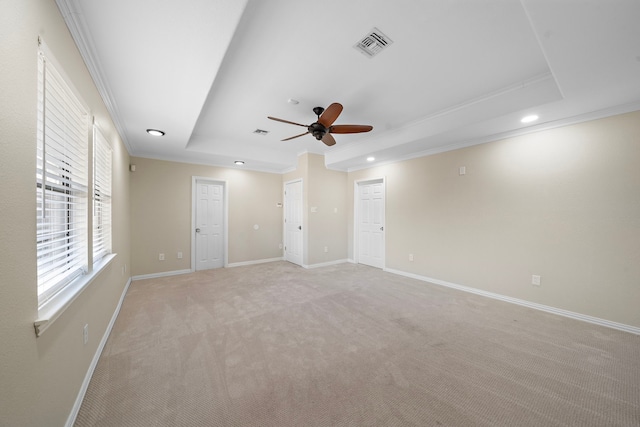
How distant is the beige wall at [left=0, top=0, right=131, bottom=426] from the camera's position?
874 millimetres

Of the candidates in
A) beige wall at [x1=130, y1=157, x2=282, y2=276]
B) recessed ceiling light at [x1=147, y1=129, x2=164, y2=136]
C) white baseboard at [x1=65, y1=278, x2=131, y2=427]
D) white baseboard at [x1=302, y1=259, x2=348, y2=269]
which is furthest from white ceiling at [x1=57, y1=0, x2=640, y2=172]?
white baseboard at [x1=302, y1=259, x2=348, y2=269]

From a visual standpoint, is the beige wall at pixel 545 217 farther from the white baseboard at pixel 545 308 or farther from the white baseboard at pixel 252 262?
the white baseboard at pixel 252 262

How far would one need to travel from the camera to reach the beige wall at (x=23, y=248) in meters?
0.87

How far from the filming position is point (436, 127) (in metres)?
3.29

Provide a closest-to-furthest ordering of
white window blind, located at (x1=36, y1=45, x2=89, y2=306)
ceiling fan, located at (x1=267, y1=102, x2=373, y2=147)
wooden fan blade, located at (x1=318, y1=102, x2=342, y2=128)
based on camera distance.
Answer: white window blind, located at (x1=36, y1=45, x2=89, y2=306) < wooden fan blade, located at (x1=318, y1=102, x2=342, y2=128) < ceiling fan, located at (x1=267, y1=102, x2=373, y2=147)

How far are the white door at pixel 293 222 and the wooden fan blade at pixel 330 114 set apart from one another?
8.65ft

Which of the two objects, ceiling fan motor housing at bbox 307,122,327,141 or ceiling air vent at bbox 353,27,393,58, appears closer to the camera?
ceiling air vent at bbox 353,27,393,58

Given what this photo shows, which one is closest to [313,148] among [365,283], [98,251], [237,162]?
[237,162]

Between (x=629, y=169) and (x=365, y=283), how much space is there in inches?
135

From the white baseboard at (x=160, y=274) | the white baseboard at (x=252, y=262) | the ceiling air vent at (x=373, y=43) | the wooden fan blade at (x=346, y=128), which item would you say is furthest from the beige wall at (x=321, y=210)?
the ceiling air vent at (x=373, y=43)

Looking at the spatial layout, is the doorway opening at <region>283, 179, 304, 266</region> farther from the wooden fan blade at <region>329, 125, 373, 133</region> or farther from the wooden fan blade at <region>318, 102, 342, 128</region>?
the wooden fan blade at <region>318, 102, 342, 128</region>

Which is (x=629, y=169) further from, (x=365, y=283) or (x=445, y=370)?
(x=365, y=283)

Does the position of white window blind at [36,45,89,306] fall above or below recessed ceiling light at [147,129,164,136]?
below

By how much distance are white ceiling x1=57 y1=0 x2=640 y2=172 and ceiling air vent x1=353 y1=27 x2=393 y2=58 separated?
50mm
